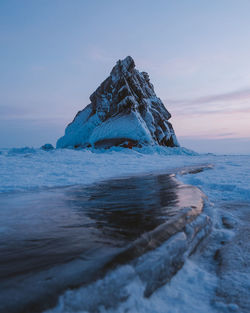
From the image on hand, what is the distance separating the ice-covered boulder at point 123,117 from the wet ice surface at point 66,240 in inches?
703

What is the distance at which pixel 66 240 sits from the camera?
4.76 feet

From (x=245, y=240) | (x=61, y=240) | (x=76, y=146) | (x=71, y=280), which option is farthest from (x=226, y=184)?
(x=76, y=146)

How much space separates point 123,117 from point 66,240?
20.6 meters

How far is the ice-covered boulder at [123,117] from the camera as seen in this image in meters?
21.2

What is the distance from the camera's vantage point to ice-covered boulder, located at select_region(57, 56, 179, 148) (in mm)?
21156

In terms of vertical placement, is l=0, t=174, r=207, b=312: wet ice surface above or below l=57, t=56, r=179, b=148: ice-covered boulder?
below

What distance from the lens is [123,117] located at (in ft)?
70.8

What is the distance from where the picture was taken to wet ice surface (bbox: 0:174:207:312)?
955 mm

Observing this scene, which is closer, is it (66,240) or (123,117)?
(66,240)

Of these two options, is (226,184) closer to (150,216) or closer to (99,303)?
(150,216)

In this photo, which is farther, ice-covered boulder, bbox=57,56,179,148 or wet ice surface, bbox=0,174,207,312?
ice-covered boulder, bbox=57,56,179,148

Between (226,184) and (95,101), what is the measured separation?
926 inches

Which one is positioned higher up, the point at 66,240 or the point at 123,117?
the point at 123,117

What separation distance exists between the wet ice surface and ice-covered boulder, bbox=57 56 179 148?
17849 millimetres
